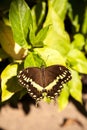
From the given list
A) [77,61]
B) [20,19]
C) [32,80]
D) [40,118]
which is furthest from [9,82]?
[40,118]

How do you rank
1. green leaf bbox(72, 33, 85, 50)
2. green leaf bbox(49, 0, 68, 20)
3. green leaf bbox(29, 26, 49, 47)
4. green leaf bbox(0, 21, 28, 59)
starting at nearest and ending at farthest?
green leaf bbox(29, 26, 49, 47) → green leaf bbox(0, 21, 28, 59) → green leaf bbox(49, 0, 68, 20) → green leaf bbox(72, 33, 85, 50)

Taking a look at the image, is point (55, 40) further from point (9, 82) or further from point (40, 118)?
point (40, 118)

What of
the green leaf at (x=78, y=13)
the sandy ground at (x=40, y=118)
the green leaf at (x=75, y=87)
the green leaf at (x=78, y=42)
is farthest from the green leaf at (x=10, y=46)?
the sandy ground at (x=40, y=118)

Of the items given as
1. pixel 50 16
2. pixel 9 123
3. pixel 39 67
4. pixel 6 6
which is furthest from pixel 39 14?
pixel 9 123

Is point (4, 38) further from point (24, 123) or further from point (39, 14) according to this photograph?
point (24, 123)

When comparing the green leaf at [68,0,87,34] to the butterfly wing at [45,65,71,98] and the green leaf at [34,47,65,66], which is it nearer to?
the green leaf at [34,47,65,66]

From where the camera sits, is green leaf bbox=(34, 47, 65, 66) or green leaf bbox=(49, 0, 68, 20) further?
green leaf bbox=(49, 0, 68, 20)

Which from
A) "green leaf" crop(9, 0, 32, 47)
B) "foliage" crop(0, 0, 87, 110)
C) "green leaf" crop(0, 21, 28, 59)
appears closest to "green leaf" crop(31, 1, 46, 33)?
"foliage" crop(0, 0, 87, 110)

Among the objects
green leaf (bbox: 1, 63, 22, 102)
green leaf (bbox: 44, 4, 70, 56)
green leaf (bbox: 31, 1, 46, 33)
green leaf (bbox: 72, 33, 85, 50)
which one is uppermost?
green leaf (bbox: 31, 1, 46, 33)
